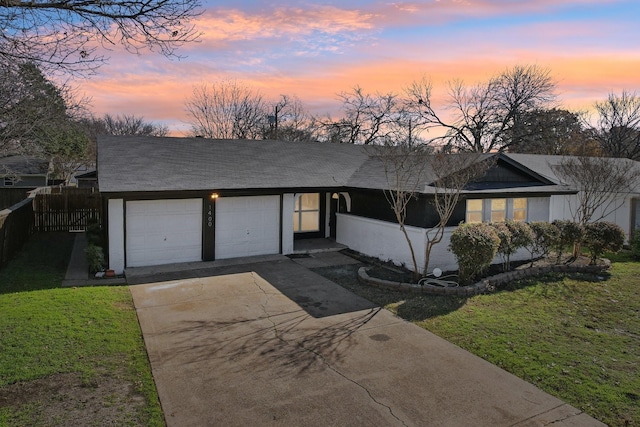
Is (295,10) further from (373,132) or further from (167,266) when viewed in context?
(373,132)

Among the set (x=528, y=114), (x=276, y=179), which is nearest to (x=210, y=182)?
(x=276, y=179)

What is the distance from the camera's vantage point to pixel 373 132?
36.5 meters

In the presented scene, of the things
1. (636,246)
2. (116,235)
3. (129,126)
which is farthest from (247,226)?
(129,126)

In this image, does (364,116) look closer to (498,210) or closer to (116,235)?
(498,210)

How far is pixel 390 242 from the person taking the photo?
1300 centimetres

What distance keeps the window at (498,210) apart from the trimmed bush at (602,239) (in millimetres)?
2347

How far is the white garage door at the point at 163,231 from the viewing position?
11.8 metres

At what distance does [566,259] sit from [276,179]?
967 cm

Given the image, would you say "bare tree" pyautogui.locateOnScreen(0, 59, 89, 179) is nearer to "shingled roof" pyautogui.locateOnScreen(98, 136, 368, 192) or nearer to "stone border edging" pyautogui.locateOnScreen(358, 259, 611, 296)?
"shingled roof" pyautogui.locateOnScreen(98, 136, 368, 192)

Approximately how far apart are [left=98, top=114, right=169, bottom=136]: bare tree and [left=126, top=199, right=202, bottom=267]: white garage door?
49.6 metres

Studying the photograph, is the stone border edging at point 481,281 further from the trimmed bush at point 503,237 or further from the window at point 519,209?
the window at point 519,209

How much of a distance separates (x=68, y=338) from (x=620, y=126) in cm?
4098

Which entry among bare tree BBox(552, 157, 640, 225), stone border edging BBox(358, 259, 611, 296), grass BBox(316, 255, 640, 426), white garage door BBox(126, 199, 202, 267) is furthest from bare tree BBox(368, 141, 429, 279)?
bare tree BBox(552, 157, 640, 225)

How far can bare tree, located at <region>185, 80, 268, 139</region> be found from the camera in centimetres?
3866
